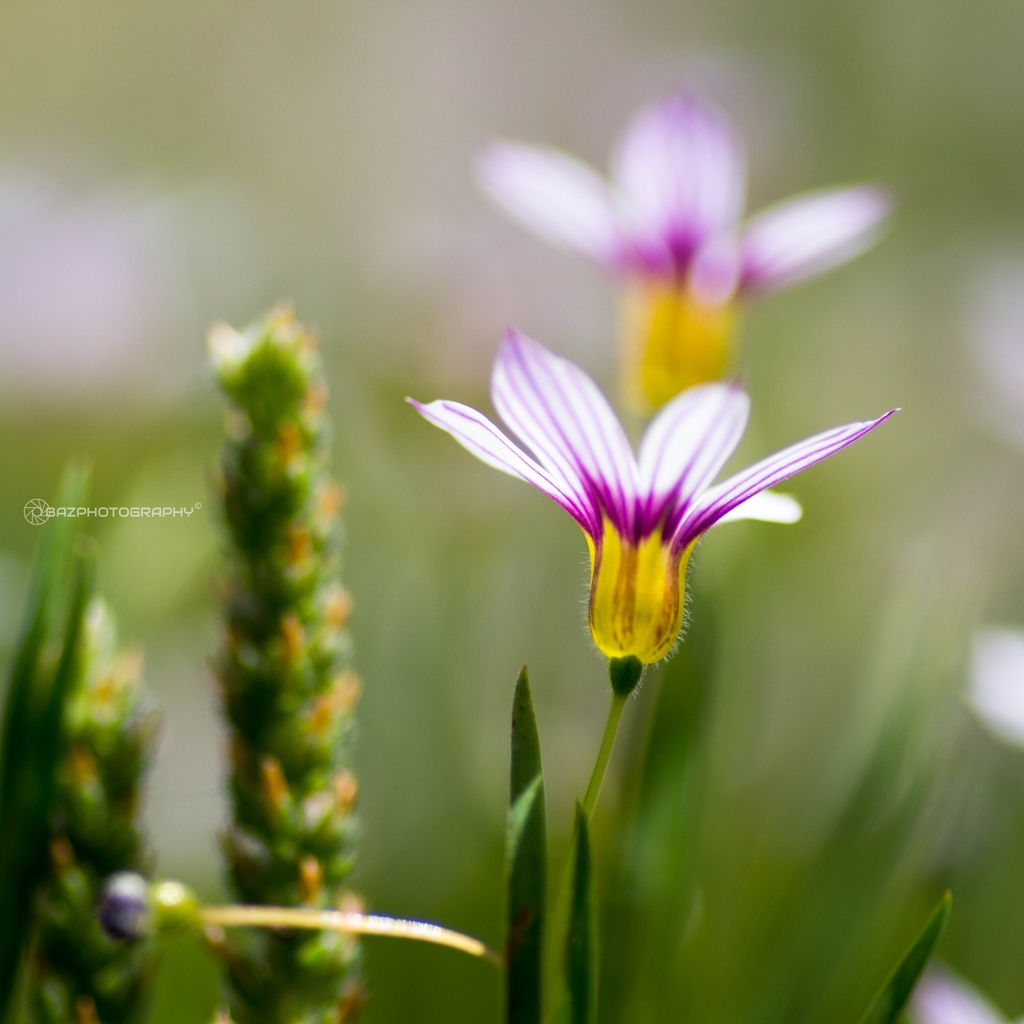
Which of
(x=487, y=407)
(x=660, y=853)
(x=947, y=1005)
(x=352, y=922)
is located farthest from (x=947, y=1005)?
(x=487, y=407)

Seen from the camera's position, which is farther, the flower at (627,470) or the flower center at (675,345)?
the flower center at (675,345)

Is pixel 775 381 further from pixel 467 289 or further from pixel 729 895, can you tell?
pixel 729 895

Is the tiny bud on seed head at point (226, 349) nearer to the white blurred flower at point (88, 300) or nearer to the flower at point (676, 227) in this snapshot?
the flower at point (676, 227)

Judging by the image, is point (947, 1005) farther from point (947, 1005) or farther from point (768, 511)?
point (768, 511)

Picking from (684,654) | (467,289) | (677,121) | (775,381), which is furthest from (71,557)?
(775,381)

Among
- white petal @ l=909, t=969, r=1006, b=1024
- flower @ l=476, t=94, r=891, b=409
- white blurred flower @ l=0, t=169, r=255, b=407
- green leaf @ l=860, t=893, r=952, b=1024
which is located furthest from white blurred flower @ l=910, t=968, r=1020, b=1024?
white blurred flower @ l=0, t=169, r=255, b=407

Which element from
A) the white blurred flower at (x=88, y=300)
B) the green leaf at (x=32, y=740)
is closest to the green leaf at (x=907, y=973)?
the green leaf at (x=32, y=740)
